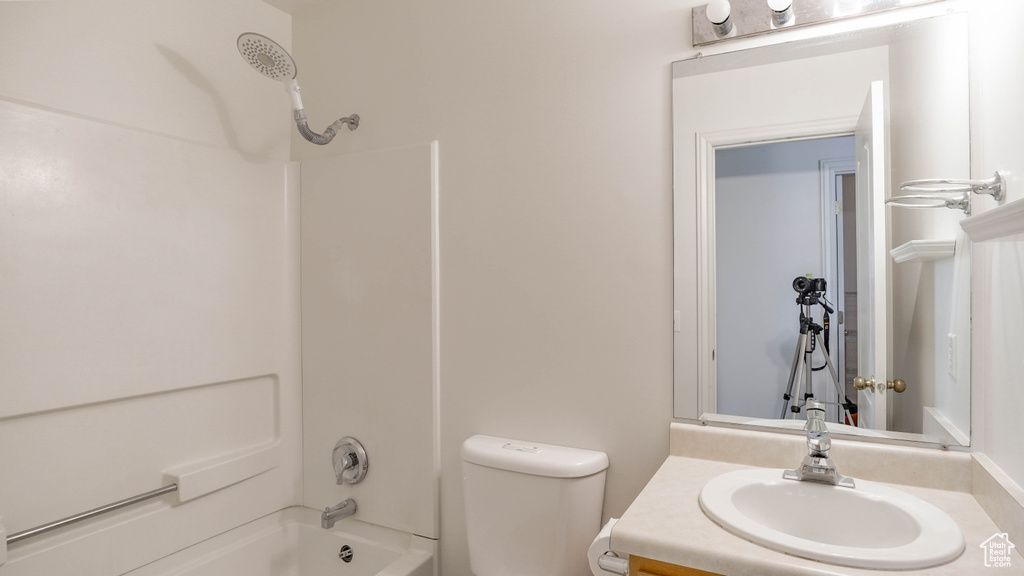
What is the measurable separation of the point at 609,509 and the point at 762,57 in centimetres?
120

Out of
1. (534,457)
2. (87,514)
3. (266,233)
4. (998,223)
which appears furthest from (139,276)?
(998,223)

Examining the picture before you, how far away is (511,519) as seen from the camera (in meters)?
1.47

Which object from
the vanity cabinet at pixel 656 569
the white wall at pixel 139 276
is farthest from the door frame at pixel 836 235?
the white wall at pixel 139 276

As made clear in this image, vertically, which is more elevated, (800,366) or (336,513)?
(800,366)

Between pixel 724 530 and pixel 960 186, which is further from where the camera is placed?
pixel 960 186

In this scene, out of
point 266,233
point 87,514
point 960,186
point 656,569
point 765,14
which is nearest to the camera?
point 656,569

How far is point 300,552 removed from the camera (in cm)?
195

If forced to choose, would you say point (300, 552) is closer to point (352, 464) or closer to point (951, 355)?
point (352, 464)

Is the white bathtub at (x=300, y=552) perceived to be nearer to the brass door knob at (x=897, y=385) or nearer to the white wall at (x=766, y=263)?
the white wall at (x=766, y=263)

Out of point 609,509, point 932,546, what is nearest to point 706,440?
point 609,509

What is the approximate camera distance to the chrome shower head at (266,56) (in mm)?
1490

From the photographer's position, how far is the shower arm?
5.58 ft

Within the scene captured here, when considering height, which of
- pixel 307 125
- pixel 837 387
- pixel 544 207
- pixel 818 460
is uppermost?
pixel 307 125

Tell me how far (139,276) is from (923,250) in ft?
6.32
